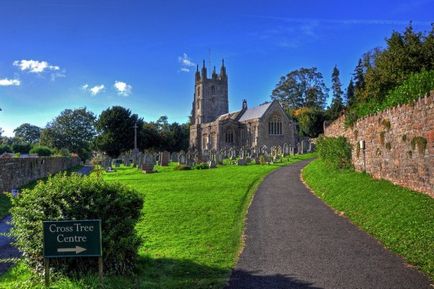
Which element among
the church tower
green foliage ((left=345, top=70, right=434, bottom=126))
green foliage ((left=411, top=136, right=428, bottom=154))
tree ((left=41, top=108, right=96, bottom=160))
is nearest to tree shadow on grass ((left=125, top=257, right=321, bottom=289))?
green foliage ((left=411, top=136, right=428, bottom=154))

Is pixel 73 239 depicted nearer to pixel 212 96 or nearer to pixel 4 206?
pixel 4 206

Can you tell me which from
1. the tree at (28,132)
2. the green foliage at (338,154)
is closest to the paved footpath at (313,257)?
the green foliage at (338,154)

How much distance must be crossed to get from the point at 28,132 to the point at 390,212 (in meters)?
130

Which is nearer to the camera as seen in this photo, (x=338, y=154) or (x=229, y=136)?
(x=338, y=154)

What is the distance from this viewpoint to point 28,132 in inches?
4995

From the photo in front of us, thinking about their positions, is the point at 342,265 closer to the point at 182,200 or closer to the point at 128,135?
the point at 182,200

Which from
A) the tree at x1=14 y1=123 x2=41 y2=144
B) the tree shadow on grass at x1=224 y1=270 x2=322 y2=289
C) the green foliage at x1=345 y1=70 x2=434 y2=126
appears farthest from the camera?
the tree at x1=14 y1=123 x2=41 y2=144

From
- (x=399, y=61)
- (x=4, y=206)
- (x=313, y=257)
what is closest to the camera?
(x=313, y=257)

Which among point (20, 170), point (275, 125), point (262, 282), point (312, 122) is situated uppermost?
point (312, 122)

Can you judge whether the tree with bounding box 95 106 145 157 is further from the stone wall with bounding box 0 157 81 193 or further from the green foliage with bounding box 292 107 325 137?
the stone wall with bounding box 0 157 81 193

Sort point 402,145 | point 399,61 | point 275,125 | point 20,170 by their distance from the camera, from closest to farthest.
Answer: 1. point 402,145
2. point 399,61
3. point 20,170
4. point 275,125

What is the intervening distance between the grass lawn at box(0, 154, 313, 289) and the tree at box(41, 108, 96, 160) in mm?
83385

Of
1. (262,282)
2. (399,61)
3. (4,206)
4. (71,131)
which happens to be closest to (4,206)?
(4,206)

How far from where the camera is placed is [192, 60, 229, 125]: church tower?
286 ft
